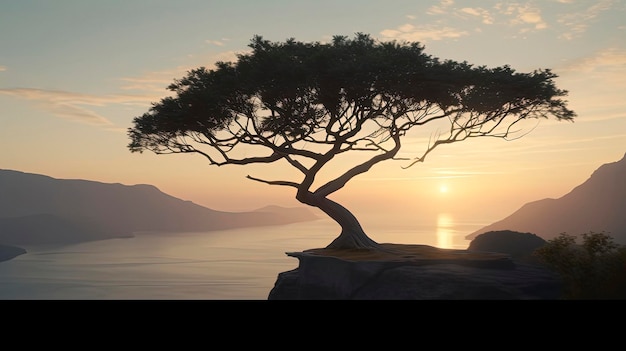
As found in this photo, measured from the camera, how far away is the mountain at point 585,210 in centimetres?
13638

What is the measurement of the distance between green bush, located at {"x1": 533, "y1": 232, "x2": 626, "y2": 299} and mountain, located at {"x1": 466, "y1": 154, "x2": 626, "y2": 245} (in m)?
124

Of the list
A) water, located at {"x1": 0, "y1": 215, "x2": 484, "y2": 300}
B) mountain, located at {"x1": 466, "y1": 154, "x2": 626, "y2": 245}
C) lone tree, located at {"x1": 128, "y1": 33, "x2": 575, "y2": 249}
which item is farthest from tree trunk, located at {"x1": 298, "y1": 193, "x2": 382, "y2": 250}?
mountain, located at {"x1": 466, "y1": 154, "x2": 626, "y2": 245}

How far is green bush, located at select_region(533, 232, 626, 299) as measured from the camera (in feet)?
52.0

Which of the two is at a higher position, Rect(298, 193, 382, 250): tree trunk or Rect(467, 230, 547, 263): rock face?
Rect(298, 193, 382, 250): tree trunk

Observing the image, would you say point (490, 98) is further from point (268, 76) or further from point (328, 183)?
point (268, 76)

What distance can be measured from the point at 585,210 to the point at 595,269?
482ft

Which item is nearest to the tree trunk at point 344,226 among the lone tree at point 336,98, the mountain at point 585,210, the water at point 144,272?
the lone tree at point 336,98

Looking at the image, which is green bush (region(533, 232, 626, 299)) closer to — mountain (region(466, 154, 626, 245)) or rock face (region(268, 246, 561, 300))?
rock face (region(268, 246, 561, 300))

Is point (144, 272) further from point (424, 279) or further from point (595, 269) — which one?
point (595, 269)

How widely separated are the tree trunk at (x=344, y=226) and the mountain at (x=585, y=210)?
399 ft

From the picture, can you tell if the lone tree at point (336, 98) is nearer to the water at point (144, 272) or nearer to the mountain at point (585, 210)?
the water at point (144, 272)
